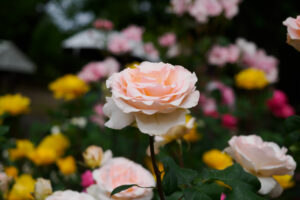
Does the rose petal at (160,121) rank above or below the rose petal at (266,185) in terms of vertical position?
above

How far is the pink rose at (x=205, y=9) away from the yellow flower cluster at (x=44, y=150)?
851mm

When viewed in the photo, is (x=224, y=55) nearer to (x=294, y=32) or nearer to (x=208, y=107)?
(x=208, y=107)

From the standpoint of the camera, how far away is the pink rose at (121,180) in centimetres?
50

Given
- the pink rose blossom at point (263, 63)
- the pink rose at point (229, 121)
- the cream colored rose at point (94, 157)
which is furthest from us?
the pink rose at point (229, 121)

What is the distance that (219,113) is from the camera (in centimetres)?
177

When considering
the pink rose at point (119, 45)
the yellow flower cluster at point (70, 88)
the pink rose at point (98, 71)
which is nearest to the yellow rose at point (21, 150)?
the yellow flower cluster at point (70, 88)

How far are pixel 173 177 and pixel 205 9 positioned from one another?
1.13 metres

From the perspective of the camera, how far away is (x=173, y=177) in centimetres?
44

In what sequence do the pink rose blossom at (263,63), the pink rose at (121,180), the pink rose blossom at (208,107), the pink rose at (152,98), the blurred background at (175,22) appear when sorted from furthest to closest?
1. the blurred background at (175,22)
2. the pink rose blossom at (208,107)
3. the pink rose blossom at (263,63)
4. the pink rose at (121,180)
5. the pink rose at (152,98)

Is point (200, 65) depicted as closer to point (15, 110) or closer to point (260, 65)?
point (260, 65)

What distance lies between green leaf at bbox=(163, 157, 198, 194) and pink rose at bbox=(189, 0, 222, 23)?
106 centimetres

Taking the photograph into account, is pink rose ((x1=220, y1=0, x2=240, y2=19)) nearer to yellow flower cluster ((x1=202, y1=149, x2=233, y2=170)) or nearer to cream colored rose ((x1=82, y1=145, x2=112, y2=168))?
yellow flower cluster ((x1=202, y1=149, x2=233, y2=170))

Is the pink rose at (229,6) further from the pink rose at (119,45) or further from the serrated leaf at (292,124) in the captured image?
the serrated leaf at (292,124)

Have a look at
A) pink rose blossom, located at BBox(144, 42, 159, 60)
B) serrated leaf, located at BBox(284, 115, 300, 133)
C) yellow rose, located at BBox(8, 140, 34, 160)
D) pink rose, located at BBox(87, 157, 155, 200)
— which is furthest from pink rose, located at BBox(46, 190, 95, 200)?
pink rose blossom, located at BBox(144, 42, 159, 60)
